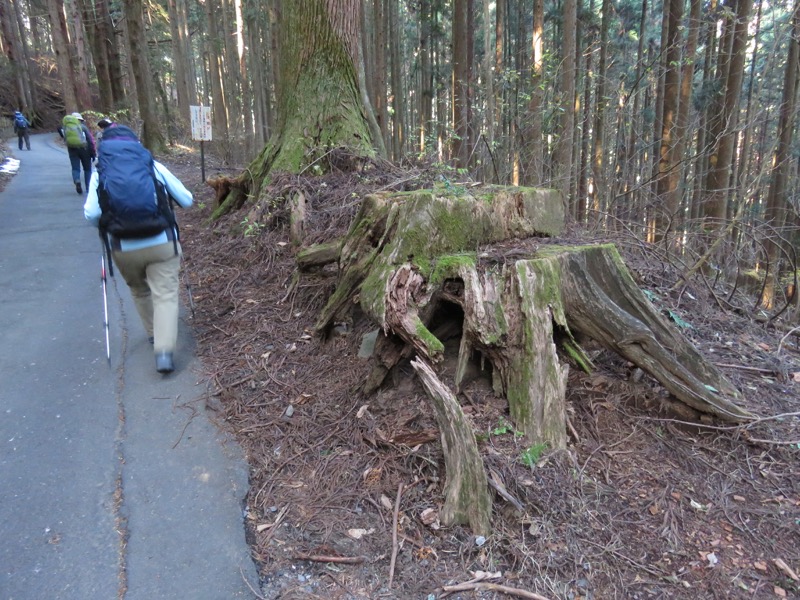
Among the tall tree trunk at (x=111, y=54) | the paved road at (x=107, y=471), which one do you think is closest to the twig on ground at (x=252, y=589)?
the paved road at (x=107, y=471)

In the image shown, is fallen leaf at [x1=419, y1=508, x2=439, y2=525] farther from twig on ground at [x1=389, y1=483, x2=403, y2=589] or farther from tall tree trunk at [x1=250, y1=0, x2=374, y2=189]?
tall tree trunk at [x1=250, y1=0, x2=374, y2=189]

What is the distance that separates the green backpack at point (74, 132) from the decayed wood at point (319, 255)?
1008 cm

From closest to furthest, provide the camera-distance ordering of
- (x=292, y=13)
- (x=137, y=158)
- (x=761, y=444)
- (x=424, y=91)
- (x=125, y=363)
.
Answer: (x=761, y=444) → (x=137, y=158) → (x=125, y=363) → (x=292, y=13) → (x=424, y=91)

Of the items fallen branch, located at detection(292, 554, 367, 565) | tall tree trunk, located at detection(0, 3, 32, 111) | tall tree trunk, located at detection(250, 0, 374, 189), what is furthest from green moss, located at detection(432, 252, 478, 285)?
tall tree trunk, located at detection(0, 3, 32, 111)

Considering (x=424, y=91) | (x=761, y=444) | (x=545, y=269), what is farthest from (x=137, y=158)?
(x=424, y=91)

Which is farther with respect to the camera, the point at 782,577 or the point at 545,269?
the point at 545,269

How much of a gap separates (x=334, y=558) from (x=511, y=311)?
70.7 inches

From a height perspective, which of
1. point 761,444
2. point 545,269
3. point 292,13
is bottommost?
point 761,444

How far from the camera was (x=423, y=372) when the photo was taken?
2975mm

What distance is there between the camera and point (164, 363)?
429cm

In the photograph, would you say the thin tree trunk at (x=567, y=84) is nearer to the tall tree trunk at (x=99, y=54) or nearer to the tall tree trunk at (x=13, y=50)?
the tall tree trunk at (x=99, y=54)

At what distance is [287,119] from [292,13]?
1443mm

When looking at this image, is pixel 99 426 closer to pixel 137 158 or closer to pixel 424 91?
pixel 137 158

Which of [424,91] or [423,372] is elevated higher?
[424,91]
